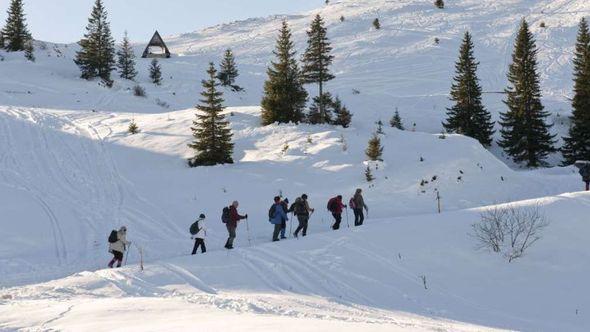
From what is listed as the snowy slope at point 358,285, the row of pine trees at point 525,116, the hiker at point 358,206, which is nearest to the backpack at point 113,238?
the snowy slope at point 358,285

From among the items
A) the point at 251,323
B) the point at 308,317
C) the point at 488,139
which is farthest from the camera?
the point at 488,139

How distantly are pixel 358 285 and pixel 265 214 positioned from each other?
928cm

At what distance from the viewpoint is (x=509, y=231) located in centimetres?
1528

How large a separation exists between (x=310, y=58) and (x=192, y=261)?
2107 cm

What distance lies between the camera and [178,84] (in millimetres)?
48875

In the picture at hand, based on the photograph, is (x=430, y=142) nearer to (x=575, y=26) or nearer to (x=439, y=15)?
(x=575, y=26)

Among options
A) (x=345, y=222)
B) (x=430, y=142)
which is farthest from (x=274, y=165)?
(x=430, y=142)

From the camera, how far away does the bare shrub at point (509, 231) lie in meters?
14.9

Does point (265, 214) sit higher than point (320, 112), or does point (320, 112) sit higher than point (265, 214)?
point (320, 112)

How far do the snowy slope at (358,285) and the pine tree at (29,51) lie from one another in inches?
1726

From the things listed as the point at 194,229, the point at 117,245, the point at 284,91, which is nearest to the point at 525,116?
the point at 284,91

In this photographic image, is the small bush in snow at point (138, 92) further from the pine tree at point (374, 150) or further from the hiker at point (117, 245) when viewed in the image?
the hiker at point (117, 245)

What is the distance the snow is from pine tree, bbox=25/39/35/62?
88cm

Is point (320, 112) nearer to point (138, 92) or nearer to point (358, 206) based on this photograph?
point (358, 206)
